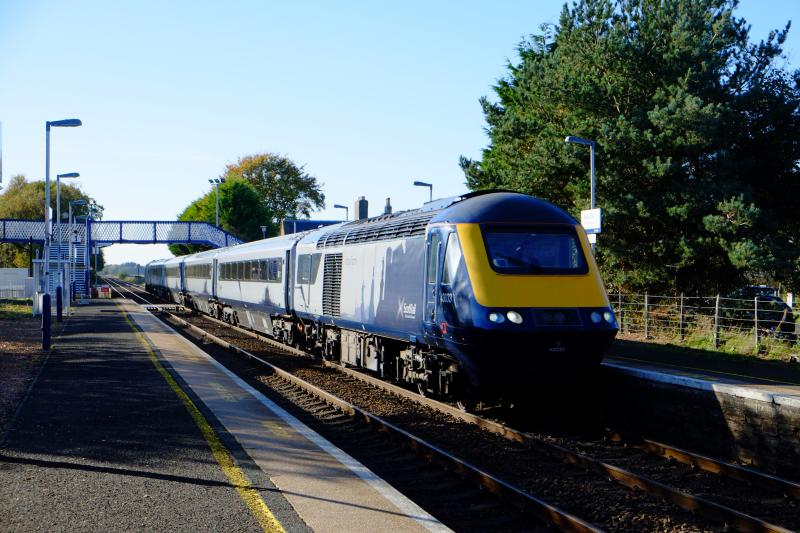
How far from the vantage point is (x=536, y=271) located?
10.6 metres

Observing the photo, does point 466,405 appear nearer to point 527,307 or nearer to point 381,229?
point 527,307

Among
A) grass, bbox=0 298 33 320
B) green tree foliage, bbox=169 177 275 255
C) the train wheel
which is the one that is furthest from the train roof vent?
green tree foliage, bbox=169 177 275 255

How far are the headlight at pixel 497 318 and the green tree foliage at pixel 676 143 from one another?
15414 mm

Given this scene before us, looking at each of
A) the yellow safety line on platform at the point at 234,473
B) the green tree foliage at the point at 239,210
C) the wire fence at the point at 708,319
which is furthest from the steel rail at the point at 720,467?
the green tree foliage at the point at 239,210

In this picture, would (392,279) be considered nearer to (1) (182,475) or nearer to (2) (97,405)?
(2) (97,405)

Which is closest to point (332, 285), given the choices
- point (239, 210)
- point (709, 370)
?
point (709, 370)

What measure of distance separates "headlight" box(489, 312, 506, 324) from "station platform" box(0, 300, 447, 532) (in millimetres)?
2633

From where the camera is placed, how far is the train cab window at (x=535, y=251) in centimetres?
1058

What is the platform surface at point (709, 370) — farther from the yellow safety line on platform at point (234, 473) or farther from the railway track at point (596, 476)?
the yellow safety line on platform at point (234, 473)

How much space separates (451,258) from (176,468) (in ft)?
15.6

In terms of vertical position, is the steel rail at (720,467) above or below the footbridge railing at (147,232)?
below

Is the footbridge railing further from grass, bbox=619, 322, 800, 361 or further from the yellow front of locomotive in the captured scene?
the yellow front of locomotive

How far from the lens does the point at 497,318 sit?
398 inches

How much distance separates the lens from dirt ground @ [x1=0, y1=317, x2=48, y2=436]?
11875mm
